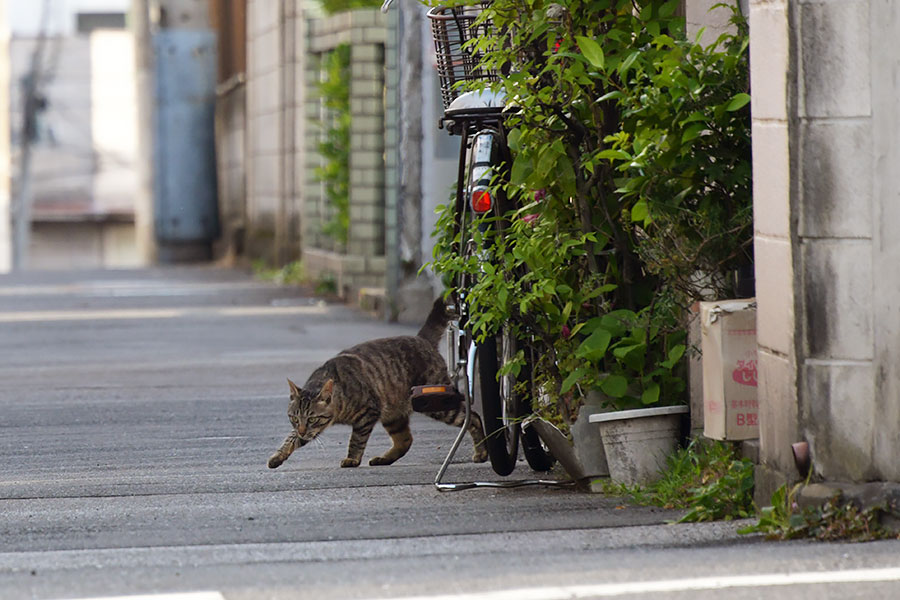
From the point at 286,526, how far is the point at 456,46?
2.52 metres

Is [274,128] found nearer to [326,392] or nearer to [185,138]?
[185,138]

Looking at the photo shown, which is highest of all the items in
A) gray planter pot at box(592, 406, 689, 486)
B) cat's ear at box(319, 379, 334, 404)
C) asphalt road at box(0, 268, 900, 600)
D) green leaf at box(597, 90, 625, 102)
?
green leaf at box(597, 90, 625, 102)

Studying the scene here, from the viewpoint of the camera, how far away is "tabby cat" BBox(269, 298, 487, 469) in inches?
312

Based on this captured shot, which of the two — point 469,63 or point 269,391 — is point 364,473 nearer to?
point 469,63

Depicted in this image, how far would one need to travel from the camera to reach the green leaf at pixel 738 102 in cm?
604

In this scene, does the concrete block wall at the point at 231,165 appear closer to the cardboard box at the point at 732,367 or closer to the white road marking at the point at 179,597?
the cardboard box at the point at 732,367

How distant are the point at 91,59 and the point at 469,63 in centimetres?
4568

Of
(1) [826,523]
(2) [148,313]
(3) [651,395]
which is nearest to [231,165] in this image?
(2) [148,313]

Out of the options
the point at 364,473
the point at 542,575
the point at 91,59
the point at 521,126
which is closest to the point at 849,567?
the point at 542,575

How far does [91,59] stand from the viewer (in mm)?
50875

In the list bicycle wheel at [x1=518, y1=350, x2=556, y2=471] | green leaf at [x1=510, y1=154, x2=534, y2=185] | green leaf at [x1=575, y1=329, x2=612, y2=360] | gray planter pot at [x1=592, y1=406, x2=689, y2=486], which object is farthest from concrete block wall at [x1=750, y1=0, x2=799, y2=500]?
bicycle wheel at [x1=518, y1=350, x2=556, y2=471]

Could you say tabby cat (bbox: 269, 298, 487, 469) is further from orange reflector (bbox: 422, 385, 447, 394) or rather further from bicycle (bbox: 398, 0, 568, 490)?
bicycle (bbox: 398, 0, 568, 490)

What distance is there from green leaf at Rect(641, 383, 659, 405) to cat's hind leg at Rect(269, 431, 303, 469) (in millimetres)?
2078

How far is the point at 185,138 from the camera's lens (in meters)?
33.1
